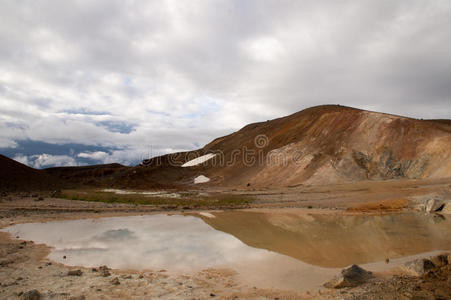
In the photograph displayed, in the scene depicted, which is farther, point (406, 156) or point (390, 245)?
point (406, 156)

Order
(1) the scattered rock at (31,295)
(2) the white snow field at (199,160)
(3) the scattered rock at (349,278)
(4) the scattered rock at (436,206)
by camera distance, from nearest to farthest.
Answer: (1) the scattered rock at (31,295)
(3) the scattered rock at (349,278)
(4) the scattered rock at (436,206)
(2) the white snow field at (199,160)

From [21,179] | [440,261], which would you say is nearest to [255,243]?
[440,261]

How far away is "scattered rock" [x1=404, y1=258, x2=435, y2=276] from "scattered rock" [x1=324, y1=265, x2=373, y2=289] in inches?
44.5

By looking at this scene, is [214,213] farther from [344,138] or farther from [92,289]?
[344,138]

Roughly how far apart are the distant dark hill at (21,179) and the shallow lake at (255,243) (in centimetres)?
3076

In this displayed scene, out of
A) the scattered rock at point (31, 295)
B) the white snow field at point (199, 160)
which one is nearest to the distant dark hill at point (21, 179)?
the white snow field at point (199, 160)

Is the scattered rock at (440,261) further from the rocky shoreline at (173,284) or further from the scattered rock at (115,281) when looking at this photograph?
the scattered rock at (115,281)

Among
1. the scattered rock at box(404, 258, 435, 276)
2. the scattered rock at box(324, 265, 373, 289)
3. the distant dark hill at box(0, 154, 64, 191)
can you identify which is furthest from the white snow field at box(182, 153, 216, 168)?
the scattered rock at box(324, 265, 373, 289)

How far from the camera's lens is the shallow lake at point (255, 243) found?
8.95m

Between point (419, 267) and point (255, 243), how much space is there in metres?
6.00

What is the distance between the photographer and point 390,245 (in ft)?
37.1

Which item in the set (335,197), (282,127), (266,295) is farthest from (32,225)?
(282,127)

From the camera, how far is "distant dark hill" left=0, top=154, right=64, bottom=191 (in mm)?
42188

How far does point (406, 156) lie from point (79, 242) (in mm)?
42269
